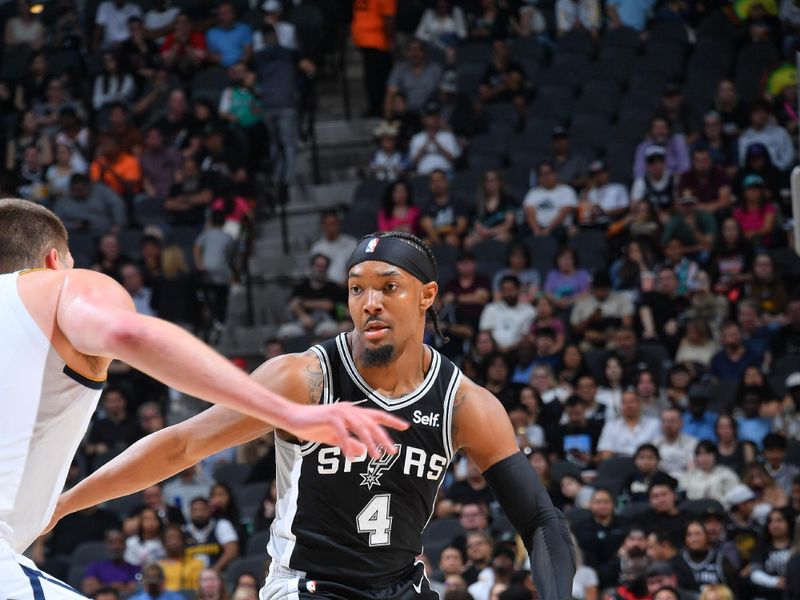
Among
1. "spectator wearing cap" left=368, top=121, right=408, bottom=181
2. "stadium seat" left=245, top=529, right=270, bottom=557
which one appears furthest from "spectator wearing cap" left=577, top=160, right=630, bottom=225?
"stadium seat" left=245, top=529, right=270, bottom=557

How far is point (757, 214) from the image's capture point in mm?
15305

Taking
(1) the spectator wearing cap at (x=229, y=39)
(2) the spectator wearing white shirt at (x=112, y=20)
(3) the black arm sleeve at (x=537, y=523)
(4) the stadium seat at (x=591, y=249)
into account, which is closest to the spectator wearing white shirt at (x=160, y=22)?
(2) the spectator wearing white shirt at (x=112, y=20)

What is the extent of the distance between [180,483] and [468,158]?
19.7ft

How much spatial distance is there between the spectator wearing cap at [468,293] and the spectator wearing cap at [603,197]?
1599mm

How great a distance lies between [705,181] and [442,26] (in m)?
5.36

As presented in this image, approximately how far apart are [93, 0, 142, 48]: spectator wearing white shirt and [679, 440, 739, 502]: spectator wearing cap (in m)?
12.2

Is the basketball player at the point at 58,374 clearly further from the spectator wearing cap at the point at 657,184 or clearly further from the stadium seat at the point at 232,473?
the spectator wearing cap at the point at 657,184

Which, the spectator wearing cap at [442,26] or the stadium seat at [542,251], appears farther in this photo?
the spectator wearing cap at [442,26]

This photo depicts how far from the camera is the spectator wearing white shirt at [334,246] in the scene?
647 inches

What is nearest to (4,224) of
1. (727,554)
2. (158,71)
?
(727,554)

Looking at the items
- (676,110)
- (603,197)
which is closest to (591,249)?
(603,197)

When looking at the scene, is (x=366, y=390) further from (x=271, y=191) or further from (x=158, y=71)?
(x=158, y=71)

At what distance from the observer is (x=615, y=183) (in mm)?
16484

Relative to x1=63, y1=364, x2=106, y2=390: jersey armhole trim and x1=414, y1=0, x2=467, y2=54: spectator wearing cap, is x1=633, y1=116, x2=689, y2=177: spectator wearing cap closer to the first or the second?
x1=414, y1=0, x2=467, y2=54: spectator wearing cap
